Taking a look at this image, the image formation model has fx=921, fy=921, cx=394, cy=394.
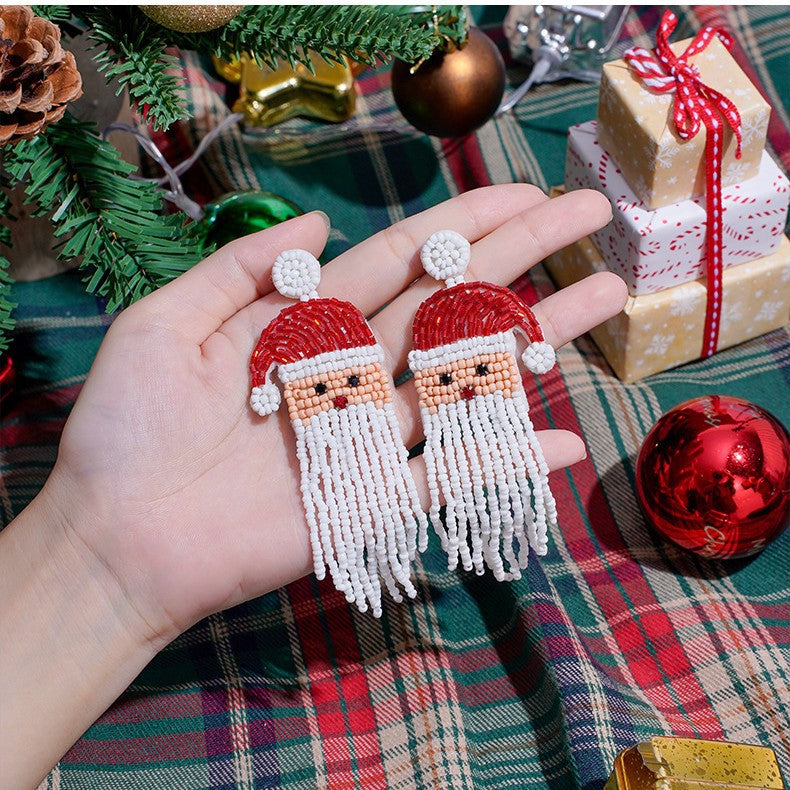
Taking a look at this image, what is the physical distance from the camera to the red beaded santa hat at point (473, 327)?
103 centimetres

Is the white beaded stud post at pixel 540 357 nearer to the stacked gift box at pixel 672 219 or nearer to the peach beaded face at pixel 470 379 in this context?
the peach beaded face at pixel 470 379

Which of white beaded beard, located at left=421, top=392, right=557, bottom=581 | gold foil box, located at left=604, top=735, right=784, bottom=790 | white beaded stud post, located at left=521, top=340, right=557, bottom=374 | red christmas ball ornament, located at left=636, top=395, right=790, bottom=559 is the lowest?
gold foil box, located at left=604, top=735, right=784, bottom=790

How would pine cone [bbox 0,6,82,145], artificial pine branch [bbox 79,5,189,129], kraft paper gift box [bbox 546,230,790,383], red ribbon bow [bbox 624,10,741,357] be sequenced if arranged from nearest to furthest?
1. pine cone [bbox 0,6,82,145]
2. artificial pine branch [bbox 79,5,189,129]
3. red ribbon bow [bbox 624,10,741,357]
4. kraft paper gift box [bbox 546,230,790,383]

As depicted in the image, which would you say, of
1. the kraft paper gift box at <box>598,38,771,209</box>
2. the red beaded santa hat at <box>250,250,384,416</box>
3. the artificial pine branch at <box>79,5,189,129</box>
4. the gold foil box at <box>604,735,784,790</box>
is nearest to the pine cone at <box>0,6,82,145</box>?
the artificial pine branch at <box>79,5,189,129</box>

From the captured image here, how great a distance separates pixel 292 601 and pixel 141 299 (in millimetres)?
424

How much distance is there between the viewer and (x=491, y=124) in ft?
5.12

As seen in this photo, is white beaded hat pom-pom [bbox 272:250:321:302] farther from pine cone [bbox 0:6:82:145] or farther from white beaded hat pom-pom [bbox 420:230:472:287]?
pine cone [bbox 0:6:82:145]

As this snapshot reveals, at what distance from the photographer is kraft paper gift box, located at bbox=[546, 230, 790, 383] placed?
49.3 inches

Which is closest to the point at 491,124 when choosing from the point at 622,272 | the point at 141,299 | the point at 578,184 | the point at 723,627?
the point at 578,184

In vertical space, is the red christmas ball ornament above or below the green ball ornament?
below

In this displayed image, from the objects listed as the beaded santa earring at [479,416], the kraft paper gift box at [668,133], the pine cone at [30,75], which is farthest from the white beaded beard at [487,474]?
the pine cone at [30,75]

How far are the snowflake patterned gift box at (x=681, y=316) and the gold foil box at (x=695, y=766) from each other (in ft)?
1.81

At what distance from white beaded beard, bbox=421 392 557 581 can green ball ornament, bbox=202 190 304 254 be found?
1.40 ft

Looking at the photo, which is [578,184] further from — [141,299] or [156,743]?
[156,743]
